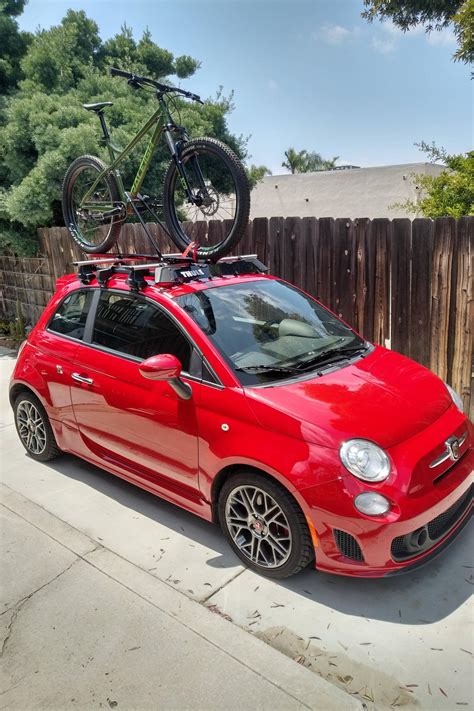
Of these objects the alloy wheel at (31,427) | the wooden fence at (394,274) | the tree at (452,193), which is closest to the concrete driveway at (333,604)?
the alloy wheel at (31,427)

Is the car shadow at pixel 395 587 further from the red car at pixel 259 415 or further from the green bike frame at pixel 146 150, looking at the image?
the green bike frame at pixel 146 150

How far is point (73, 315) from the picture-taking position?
4188 mm

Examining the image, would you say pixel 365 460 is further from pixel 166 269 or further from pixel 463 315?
pixel 463 315

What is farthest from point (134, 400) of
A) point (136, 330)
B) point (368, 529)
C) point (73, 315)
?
point (368, 529)

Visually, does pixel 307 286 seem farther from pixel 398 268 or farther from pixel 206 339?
pixel 206 339

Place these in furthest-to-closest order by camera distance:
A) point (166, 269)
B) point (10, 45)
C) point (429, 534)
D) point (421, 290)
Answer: point (10, 45) < point (421, 290) < point (166, 269) < point (429, 534)

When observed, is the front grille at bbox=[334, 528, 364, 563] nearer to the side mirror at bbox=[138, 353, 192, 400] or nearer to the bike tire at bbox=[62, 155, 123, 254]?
the side mirror at bbox=[138, 353, 192, 400]

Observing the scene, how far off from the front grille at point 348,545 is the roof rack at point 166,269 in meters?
1.94

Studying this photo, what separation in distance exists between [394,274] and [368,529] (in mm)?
2871

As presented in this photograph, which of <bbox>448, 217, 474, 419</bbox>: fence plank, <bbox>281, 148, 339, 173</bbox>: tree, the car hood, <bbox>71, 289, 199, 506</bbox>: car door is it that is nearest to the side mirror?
<bbox>71, 289, 199, 506</bbox>: car door

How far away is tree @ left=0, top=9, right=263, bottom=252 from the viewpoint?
7793 mm

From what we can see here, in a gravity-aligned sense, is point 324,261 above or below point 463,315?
above

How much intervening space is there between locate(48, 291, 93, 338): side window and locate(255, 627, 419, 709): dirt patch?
2542 mm

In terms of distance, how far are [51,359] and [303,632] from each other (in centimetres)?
275
